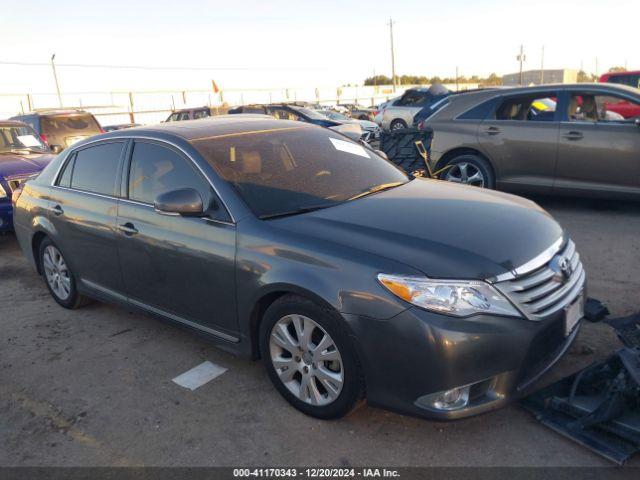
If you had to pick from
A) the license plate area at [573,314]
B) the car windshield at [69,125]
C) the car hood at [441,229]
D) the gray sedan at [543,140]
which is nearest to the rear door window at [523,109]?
the gray sedan at [543,140]

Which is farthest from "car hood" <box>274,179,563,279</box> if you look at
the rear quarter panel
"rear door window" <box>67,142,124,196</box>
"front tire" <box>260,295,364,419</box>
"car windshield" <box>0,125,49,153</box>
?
"car windshield" <box>0,125,49,153</box>

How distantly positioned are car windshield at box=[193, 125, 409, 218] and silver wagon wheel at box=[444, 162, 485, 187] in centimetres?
355

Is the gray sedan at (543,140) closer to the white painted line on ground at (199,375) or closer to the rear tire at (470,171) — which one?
the rear tire at (470,171)

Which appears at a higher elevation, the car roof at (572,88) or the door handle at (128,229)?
the car roof at (572,88)

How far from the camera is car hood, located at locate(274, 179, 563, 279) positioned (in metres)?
2.63

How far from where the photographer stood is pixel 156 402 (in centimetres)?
332

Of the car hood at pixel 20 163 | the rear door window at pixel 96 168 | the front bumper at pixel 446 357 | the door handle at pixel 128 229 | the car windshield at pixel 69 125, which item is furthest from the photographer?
the car windshield at pixel 69 125

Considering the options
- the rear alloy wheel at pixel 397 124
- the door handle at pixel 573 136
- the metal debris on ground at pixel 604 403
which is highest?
the door handle at pixel 573 136

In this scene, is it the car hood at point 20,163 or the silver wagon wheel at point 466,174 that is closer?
the car hood at point 20,163

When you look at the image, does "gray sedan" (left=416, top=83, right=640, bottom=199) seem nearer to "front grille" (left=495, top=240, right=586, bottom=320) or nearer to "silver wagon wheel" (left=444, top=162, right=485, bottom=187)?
"silver wagon wheel" (left=444, top=162, right=485, bottom=187)

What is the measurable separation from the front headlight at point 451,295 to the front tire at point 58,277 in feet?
10.7

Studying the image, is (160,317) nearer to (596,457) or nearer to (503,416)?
(503,416)

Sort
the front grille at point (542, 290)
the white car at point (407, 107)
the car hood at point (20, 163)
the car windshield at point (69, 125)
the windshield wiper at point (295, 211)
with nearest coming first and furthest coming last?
the front grille at point (542, 290) < the windshield wiper at point (295, 211) < the car hood at point (20, 163) < the car windshield at point (69, 125) < the white car at point (407, 107)

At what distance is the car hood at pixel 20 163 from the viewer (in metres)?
7.16
